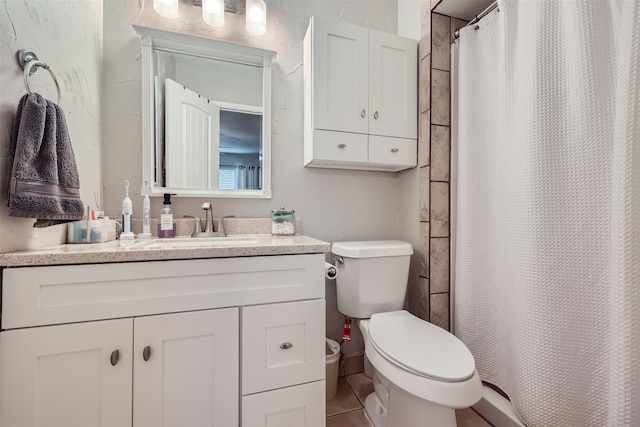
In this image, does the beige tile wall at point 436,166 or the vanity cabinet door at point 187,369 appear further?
the beige tile wall at point 436,166

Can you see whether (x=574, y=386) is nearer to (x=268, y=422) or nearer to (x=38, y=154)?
(x=268, y=422)

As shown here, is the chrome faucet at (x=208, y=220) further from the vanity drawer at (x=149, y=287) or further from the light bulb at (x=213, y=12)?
the light bulb at (x=213, y=12)

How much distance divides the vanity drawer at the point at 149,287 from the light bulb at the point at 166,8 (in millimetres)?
1264

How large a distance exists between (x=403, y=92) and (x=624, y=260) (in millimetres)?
1199

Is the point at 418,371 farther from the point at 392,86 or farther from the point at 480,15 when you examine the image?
the point at 480,15

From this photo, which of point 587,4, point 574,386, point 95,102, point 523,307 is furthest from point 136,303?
point 587,4

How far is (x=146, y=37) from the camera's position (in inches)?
52.4

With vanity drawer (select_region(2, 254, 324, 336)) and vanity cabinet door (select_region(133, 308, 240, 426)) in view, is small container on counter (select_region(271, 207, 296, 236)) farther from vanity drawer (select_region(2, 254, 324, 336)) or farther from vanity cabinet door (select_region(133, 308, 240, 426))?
vanity cabinet door (select_region(133, 308, 240, 426))

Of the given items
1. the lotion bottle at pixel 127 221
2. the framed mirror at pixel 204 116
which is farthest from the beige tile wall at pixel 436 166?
the lotion bottle at pixel 127 221

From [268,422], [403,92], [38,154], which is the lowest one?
[268,422]

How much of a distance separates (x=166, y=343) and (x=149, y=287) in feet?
0.63

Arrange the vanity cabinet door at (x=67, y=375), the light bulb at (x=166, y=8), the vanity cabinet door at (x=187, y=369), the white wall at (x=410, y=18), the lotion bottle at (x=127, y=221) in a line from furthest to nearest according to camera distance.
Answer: the white wall at (x=410, y=18) → the light bulb at (x=166, y=8) → the lotion bottle at (x=127, y=221) → the vanity cabinet door at (x=187, y=369) → the vanity cabinet door at (x=67, y=375)

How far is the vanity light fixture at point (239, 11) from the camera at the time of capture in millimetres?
1380

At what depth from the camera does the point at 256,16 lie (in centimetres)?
145
